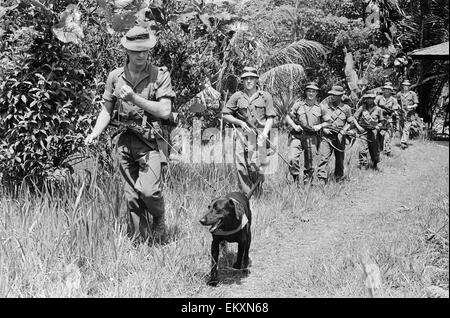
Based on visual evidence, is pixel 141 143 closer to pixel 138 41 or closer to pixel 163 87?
pixel 163 87

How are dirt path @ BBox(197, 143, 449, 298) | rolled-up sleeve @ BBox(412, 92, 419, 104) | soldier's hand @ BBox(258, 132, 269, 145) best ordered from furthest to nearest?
rolled-up sleeve @ BBox(412, 92, 419, 104) → soldier's hand @ BBox(258, 132, 269, 145) → dirt path @ BBox(197, 143, 449, 298)

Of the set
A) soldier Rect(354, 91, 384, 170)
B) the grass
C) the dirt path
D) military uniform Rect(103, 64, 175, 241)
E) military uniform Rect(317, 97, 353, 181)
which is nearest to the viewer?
the grass

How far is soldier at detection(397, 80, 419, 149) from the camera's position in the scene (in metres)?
12.6

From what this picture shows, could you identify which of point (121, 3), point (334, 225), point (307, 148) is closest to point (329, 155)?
point (307, 148)

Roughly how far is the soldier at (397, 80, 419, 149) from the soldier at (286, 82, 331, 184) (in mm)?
4609

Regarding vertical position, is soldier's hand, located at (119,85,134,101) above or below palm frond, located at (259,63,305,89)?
above

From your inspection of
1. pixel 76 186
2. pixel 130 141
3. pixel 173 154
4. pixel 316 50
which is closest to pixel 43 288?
pixel 130 141

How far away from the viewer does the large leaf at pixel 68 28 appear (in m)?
5.91

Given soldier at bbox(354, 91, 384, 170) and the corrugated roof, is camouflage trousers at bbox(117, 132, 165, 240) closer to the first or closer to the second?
the corrugated roof

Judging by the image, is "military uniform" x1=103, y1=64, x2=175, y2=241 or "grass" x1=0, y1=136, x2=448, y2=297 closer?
"grass" x1=0, y1=136, x2=448, y2=297

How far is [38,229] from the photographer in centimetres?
491

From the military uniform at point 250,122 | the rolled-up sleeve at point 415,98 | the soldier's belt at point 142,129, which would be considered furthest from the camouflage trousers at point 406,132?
the soldier's belt at point 142,129

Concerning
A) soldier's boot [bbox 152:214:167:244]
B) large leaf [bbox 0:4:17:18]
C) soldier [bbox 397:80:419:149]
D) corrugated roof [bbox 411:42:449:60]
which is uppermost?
corrugated roof [bbox 411:42:449:60]

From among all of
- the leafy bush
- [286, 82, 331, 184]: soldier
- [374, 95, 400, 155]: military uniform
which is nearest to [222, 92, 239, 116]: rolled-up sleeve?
[286, 82, 331, 184]: soldier
